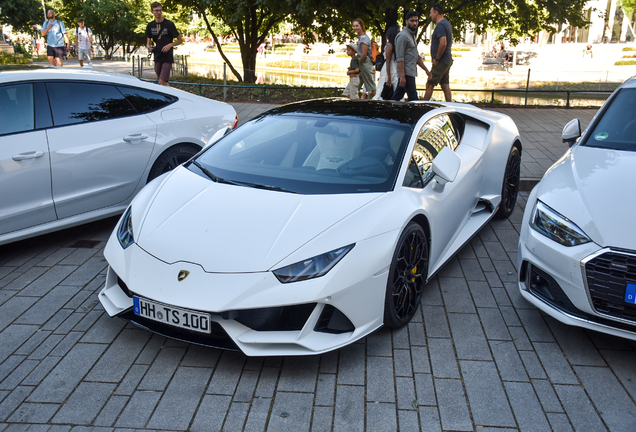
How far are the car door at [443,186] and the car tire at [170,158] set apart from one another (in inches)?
99.7

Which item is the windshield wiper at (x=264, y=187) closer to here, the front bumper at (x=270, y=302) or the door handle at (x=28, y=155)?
the front bumper at (x=270, y=302)

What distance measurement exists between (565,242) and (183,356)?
2.38 m

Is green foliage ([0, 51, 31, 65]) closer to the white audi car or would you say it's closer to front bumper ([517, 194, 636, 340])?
the white audi car

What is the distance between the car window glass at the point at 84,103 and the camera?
4883 millimetres

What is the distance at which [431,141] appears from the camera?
4.41m

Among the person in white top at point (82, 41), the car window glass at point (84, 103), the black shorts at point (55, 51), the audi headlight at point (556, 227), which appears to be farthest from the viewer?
the person in white top at point (82, 41)

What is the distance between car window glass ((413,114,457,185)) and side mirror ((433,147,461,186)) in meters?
0.11

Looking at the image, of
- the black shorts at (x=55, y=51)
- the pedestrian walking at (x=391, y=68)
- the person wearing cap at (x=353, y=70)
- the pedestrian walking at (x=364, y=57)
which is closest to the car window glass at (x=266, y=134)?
the pedestrian walking at (x=391, y=68)

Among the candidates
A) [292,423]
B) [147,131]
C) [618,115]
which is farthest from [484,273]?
[147,131]

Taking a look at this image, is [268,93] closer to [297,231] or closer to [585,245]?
[297,231]

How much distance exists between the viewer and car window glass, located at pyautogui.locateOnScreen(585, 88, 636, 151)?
4.37m

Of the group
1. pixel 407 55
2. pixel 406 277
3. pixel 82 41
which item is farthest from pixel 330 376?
pixel 82 41

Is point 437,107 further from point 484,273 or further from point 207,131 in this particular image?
point 207,131

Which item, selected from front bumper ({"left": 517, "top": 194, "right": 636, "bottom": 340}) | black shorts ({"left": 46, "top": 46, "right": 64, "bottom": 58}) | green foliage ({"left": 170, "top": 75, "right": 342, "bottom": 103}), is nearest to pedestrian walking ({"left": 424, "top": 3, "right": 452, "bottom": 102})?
green foliage ({"left": 170, "top": 75, "right": 342, "bottom": 103})
